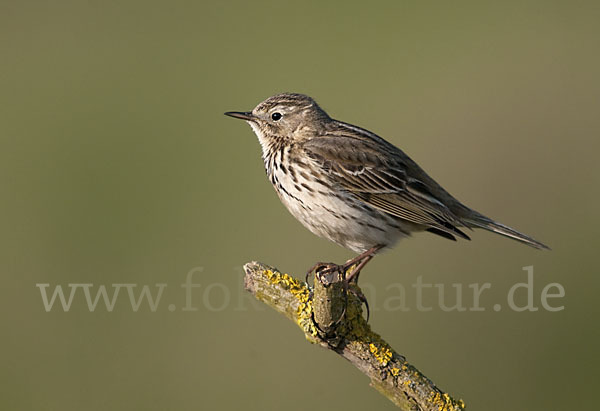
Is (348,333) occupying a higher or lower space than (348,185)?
lower

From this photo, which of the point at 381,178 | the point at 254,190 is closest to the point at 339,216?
the point at 381,178

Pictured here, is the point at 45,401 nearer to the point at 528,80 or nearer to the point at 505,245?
the point at 505,245

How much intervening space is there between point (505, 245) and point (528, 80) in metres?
3.95

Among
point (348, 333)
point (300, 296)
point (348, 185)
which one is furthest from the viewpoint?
point (348, 185)

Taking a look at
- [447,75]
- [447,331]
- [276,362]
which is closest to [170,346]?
[276,362]

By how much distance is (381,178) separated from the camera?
279 inches

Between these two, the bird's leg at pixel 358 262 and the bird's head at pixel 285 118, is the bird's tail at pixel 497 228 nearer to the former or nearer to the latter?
the bird's leg at pixel 358 262

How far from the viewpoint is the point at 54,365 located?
34.8ft

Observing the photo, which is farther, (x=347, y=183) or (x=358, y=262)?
(x=347, y=183)

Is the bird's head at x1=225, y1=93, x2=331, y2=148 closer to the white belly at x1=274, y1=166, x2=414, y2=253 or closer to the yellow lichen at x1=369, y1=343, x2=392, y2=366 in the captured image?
the white belly at x1=274, y1=166, x2=414, y2=253

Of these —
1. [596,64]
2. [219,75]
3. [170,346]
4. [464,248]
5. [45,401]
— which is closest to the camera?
[45,401]

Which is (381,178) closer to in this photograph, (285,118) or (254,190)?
(285,118)

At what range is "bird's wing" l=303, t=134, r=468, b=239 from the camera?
6.92m

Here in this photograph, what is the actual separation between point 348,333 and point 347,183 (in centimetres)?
179
